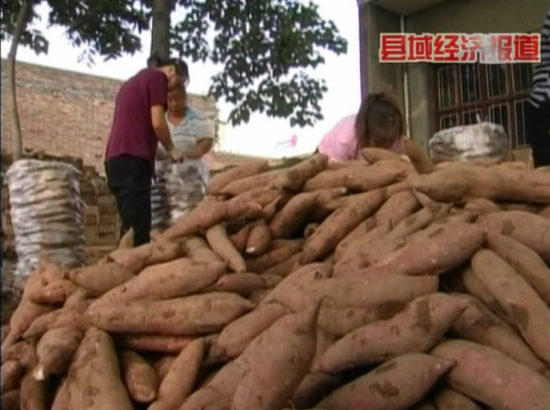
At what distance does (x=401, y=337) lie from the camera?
2.33 feet

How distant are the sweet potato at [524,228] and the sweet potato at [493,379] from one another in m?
0.24

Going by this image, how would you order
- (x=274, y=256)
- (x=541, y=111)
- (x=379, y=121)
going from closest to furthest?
1. (x=274, y=256)
2. (x=541, y=111)
3. (x=379, y=121)

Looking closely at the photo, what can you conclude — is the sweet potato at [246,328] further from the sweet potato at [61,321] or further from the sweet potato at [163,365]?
the sweet potato at [61,321]

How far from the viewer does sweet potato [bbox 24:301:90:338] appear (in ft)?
3.02

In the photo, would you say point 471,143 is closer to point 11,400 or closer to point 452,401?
point 452,401

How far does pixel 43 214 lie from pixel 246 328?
1.44 metres

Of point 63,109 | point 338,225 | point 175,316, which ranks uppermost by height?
point 63,109

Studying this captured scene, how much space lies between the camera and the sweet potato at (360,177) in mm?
1180

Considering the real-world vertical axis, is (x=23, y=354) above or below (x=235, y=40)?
below

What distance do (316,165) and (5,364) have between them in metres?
0.65

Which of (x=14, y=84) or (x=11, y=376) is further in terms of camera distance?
(x=14, y=84)

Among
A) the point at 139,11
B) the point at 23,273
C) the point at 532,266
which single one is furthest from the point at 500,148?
the point at 139,11

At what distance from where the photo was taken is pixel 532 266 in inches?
33.1

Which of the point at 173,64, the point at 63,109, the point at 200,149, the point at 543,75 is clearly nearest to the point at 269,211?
the point at 543,75
